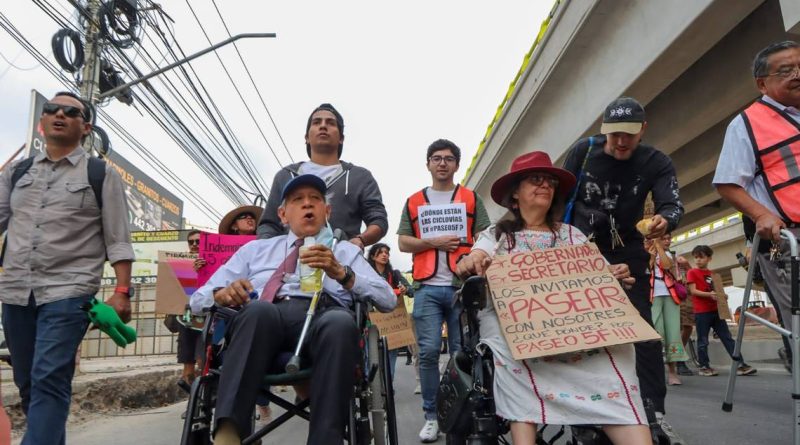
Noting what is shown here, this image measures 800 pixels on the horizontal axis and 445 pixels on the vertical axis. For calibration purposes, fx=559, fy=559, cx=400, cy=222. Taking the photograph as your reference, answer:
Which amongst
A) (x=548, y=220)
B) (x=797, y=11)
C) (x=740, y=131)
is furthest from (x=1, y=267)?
(x=797, y=11)

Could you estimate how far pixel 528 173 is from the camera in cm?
289

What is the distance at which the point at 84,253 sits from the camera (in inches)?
121

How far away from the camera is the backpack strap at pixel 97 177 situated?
317 cm

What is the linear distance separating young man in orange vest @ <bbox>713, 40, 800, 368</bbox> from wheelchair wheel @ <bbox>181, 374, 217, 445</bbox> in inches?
104

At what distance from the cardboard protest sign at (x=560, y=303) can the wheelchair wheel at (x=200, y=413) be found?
4.26 feet

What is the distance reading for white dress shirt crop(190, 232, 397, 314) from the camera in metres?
2.79

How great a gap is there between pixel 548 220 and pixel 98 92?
8.86 m

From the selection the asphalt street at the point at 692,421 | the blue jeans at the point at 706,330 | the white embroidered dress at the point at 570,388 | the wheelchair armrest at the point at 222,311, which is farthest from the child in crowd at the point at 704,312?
the wheelchair armrest at the point at 222,311

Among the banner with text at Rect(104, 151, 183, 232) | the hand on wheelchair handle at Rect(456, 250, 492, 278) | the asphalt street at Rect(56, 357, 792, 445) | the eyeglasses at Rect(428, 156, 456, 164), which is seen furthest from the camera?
the banner with text at Rect(104, 151, 183, 232)

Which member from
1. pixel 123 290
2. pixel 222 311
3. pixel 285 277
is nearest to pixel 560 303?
pixel 285 277

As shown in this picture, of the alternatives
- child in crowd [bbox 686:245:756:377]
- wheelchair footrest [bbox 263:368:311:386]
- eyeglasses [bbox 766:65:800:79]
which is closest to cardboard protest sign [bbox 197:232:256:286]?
wheelchair footrest [bbox 263:368:311:386]

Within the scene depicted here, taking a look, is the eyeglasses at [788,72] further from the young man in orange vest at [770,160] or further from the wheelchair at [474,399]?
the wheelchair at [474,399]

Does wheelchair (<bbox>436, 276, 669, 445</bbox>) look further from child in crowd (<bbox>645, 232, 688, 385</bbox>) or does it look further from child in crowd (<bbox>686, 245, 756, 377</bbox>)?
child in crowd (<bbox>686, 245, 756, 377</bbox>)

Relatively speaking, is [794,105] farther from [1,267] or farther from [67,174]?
[1,267]
